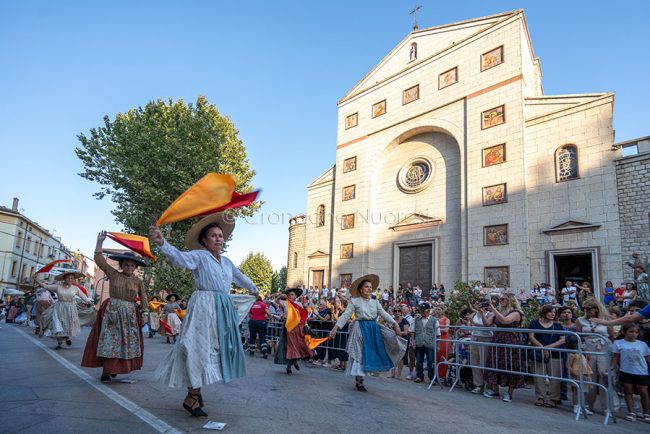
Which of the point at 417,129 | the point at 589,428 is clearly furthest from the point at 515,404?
the point at 417,129

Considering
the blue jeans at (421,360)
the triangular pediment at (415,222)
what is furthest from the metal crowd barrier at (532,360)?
the triangular pediment at (415,222)

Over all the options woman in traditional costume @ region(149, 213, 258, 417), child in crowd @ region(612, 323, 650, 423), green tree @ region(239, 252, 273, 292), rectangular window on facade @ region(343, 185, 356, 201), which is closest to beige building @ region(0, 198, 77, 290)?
green tree @ region(239, 252, 273, 292)

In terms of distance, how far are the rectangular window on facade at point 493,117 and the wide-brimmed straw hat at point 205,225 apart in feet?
59.1

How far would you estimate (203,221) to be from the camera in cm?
462

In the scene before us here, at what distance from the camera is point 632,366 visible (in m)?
6.18

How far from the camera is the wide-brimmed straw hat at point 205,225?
4672 millimetres

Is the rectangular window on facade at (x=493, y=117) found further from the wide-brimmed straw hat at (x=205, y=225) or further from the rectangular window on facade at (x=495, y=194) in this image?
the wide-brimmed straw hat at (x=205, y=225)

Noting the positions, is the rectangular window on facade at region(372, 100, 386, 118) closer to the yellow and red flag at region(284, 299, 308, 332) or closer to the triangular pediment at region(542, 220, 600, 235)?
the triangular pediment at region(542, 220, 600, 235)

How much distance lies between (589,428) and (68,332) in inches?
422

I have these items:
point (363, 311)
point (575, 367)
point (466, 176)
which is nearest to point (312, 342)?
point (363, 311)

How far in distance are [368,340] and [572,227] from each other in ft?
44.2

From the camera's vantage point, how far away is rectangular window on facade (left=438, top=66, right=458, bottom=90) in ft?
72.5

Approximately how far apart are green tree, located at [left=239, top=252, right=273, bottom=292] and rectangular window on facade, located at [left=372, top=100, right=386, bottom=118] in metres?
→ 35.1

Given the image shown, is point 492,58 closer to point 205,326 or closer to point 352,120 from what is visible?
point 352,120
